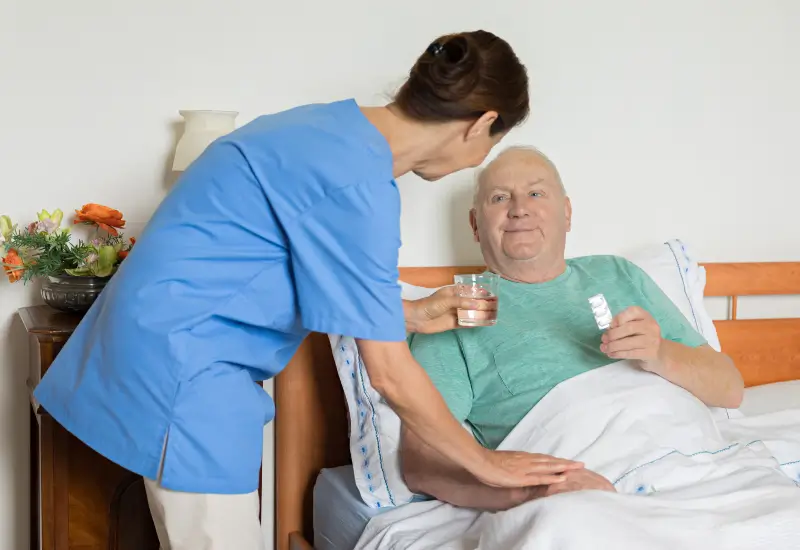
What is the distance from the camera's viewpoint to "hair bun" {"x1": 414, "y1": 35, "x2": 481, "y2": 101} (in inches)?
51.6

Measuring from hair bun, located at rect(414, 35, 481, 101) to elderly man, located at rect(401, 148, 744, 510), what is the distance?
24.3 inches

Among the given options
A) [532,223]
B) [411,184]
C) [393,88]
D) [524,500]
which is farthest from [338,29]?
[524,500]

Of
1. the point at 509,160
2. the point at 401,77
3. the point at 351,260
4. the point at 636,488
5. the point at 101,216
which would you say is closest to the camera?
the point at 351,260

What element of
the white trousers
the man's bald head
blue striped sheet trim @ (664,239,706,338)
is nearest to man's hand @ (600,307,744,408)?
blue striped sheet trim @ (664,239,706,338)

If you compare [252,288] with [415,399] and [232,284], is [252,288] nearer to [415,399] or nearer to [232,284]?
[232,284]

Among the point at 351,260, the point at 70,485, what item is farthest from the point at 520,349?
the point at 70,485

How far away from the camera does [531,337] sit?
1.89 metres

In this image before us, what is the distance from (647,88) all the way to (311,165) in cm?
151

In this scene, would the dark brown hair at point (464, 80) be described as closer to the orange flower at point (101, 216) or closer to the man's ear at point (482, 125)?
the man's ear at point (482, 125)

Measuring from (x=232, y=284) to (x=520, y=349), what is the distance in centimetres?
74

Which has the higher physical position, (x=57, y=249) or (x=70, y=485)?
(x=57, y=249)

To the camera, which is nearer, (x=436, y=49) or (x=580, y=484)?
(x=436, y=49)

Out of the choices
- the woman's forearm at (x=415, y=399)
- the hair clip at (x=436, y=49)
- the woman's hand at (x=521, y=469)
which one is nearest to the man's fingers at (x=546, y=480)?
the woman's hand at (x=521, y=469)

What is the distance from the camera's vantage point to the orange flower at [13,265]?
6.17ft
